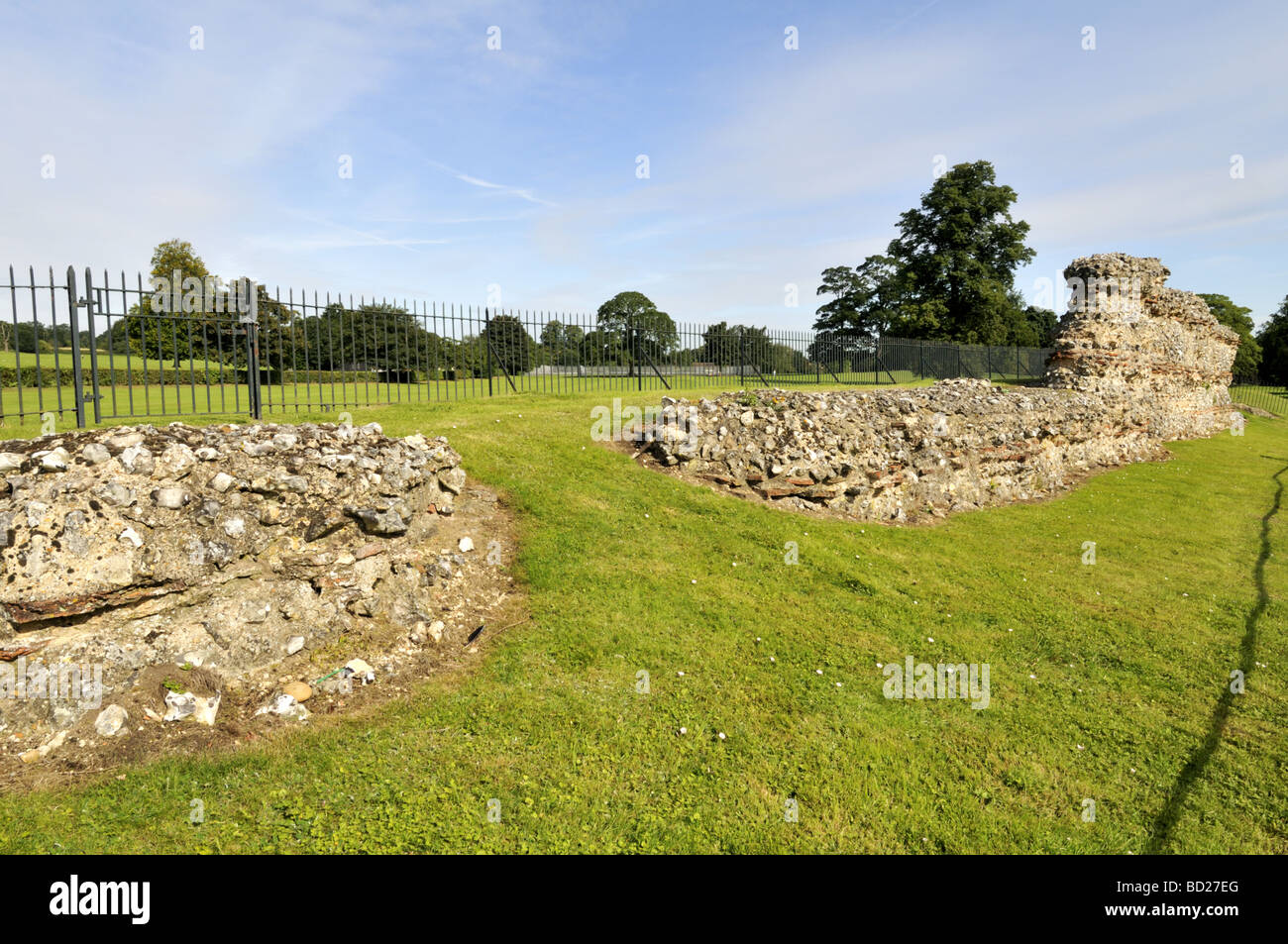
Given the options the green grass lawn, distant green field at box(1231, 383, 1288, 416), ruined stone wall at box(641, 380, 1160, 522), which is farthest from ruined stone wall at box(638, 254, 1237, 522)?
distant green field at box(1231, 383, 1288, 416)

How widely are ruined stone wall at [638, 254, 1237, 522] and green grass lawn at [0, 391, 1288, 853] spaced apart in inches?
51.7

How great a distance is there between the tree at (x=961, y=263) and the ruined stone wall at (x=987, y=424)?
1926 centimetres

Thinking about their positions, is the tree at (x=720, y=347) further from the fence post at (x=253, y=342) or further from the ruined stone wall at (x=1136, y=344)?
the fence post at (x=253, y=342)

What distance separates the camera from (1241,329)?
6062 centimetres

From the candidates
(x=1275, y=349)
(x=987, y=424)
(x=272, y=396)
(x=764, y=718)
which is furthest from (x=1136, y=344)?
(x=1275, y=349)

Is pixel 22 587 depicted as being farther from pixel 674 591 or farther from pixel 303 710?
pixel 674 591

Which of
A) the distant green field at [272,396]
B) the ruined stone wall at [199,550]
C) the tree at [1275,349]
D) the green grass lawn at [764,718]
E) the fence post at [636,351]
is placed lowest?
the green grass lawn at [764,718]

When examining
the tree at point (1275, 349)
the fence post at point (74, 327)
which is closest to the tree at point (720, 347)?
the fence post at point (74, 327)

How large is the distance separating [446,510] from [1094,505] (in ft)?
43.2

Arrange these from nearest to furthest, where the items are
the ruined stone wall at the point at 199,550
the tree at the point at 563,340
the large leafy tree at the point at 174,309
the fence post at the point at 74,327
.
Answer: the ruined stone wall at the point at 199,550
the fence post at the point at 74,327
the large leafy tree at the point at 174,309
the tree at the point at 563,340

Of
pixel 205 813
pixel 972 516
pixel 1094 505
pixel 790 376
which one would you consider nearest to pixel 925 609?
pixel 972 516

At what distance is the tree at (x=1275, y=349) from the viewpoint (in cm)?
5669

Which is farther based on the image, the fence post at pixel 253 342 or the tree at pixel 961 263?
the tree at pixel 961 263

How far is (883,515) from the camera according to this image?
1109 cm
